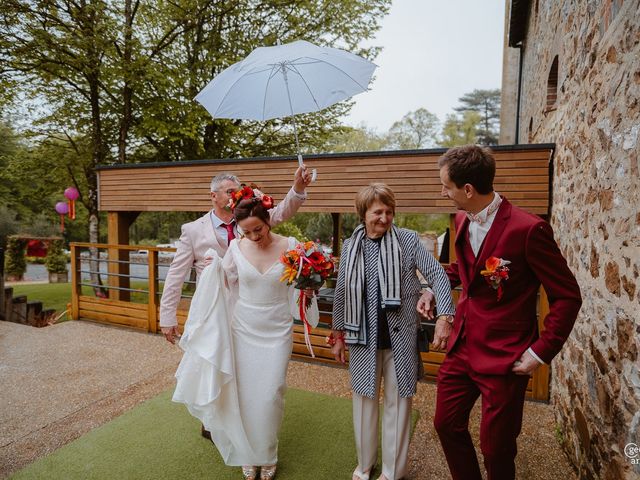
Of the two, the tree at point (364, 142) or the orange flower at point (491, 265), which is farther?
the tree at point (364, 142)

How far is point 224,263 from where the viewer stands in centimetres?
268

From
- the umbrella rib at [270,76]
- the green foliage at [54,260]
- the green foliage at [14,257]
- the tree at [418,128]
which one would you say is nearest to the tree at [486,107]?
the tree at [418,128]

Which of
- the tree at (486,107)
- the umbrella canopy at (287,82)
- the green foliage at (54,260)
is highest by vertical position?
the tree at (486,107)

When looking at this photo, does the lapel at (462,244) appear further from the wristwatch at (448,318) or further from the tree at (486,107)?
the tree at (486,107)

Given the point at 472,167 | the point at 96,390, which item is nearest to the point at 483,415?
the point at 472,167

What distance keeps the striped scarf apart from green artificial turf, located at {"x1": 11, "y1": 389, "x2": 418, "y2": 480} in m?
1.11

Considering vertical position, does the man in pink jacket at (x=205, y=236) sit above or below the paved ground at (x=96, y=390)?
above

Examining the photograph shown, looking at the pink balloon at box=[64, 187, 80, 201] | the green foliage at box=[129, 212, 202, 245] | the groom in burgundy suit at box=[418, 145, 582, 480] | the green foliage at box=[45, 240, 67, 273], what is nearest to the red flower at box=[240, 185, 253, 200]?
the groom in burgundy suit at box=[418, 145, 582, 480]

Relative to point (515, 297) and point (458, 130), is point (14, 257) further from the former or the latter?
point (458, 130)

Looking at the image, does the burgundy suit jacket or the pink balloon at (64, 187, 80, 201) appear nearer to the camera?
the burgundy suit jacket

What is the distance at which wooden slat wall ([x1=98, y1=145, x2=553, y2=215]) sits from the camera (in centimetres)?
464

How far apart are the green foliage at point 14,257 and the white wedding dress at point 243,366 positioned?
20944 mm

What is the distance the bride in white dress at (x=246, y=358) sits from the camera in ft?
8.21

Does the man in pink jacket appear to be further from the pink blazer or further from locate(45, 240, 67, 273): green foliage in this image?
locate(45, 240, 67, 273): green foliage
